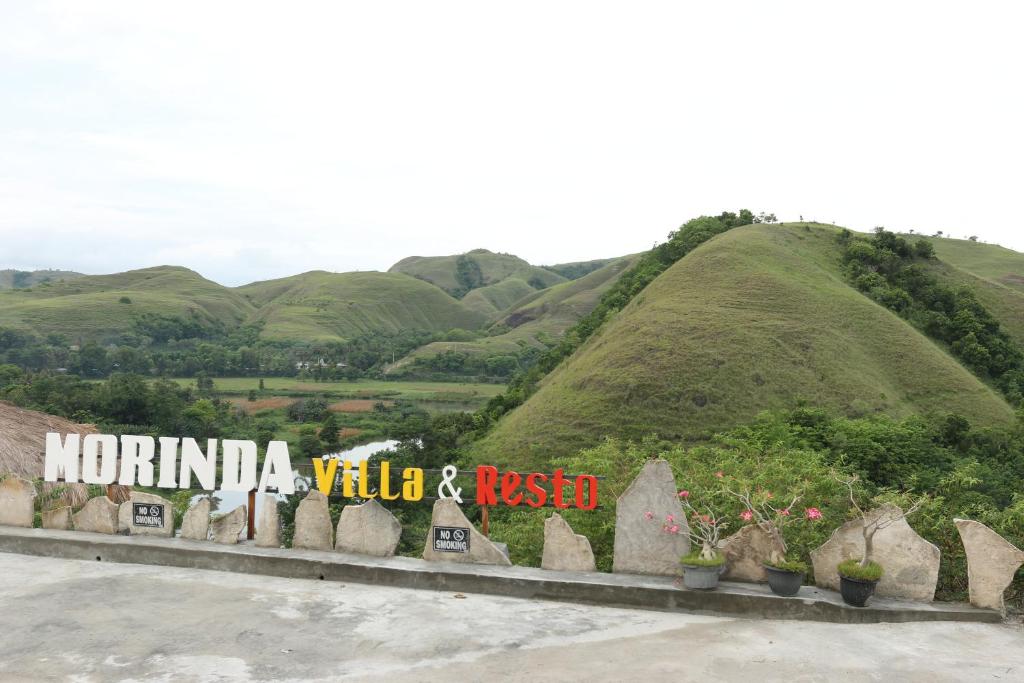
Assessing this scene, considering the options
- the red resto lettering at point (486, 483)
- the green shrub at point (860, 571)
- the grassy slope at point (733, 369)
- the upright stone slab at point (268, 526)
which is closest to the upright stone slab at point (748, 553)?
the green shrub at point (860, 571)

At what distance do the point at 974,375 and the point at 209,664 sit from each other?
60.9 m

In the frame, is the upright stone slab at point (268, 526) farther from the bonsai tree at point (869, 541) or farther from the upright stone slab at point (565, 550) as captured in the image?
the bonsai tree at point (869, 541)

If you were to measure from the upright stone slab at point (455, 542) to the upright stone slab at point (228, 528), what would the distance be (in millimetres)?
3040

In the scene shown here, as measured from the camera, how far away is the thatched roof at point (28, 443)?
46.3ft

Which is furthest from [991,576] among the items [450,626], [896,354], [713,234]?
[713,234]

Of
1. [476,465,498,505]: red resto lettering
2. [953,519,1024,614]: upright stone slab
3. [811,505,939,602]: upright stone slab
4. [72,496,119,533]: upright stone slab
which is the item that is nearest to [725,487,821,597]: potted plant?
[811,505,939,602]: upright stone slab

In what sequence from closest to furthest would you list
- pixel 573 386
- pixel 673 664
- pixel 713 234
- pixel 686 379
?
1. pixel 673 664
2. pixel 686 379
3. pixel 573 386
4. pixel 713 234

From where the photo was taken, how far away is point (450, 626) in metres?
8.24

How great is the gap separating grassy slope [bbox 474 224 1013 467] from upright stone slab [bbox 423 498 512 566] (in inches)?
1338

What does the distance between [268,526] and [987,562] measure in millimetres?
9386

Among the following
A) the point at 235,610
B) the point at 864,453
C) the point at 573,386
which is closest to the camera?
the point at 235,610

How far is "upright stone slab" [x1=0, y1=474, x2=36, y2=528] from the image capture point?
12.0 metres

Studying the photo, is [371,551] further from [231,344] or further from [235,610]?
[231,344]

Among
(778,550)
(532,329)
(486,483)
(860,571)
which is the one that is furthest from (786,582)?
(532,329)
